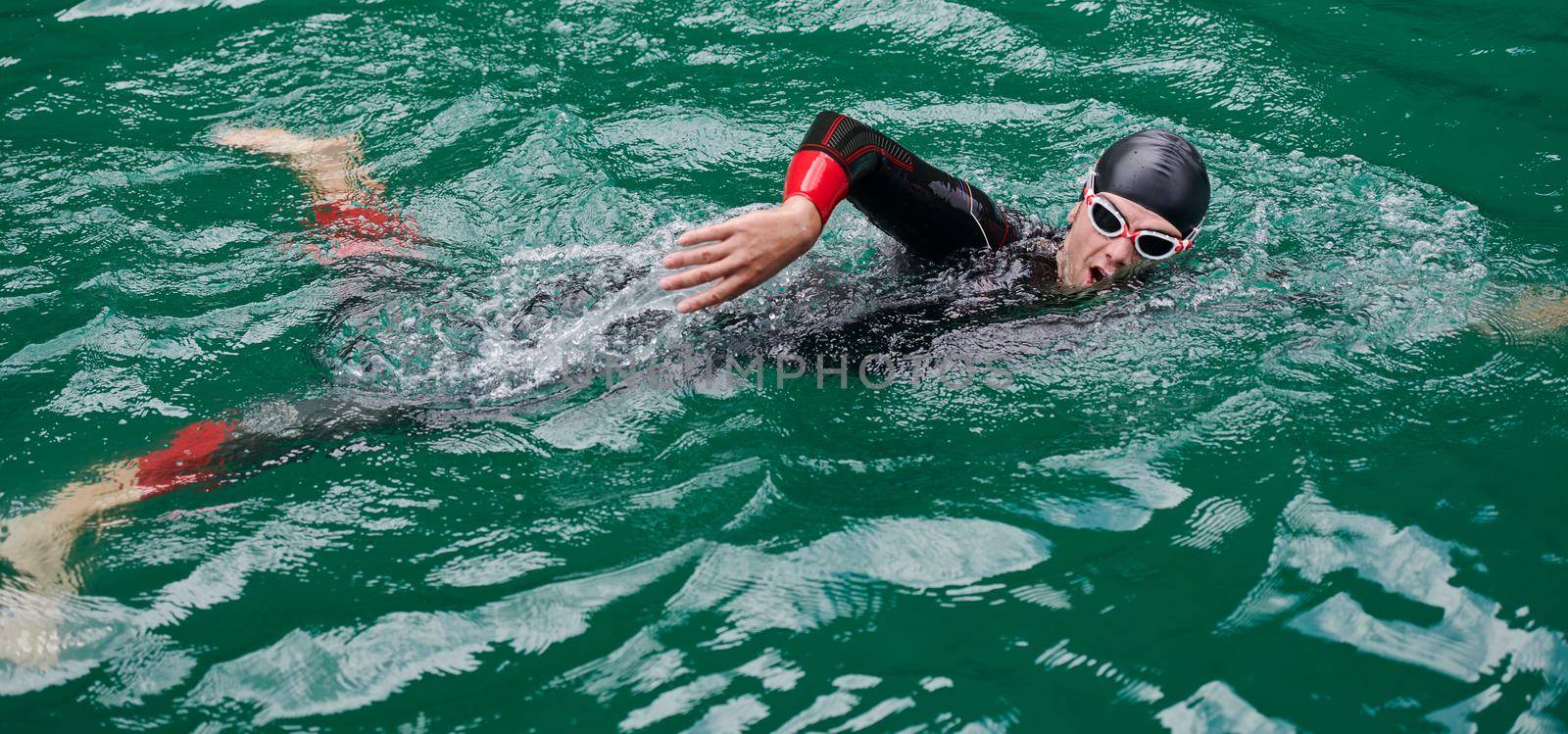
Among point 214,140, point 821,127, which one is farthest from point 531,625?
point 214,140

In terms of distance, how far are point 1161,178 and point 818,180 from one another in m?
1.39

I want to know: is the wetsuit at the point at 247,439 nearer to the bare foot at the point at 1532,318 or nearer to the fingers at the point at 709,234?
the fingers at the point at 709,234

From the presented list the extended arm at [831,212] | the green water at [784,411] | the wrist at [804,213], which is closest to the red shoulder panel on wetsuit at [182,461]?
the green water at [784,411]

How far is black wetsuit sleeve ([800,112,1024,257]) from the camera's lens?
375cm

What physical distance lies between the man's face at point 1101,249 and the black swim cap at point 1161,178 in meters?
0.04

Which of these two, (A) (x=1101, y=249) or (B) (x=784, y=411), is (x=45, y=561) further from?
(A) (x=1101, y=249)

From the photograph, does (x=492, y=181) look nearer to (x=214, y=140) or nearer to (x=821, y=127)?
(x=214, y=140)

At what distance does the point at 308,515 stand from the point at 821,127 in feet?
7.17

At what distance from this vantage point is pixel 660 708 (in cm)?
281

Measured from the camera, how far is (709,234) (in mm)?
3209

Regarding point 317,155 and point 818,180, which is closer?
point 818,180

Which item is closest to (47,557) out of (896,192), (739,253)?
(739,253)

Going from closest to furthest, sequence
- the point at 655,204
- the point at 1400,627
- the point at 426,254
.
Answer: the point at 1400,627
the point at 426,254
the point at 655,204

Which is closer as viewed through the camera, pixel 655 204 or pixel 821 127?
pixel 821 127
